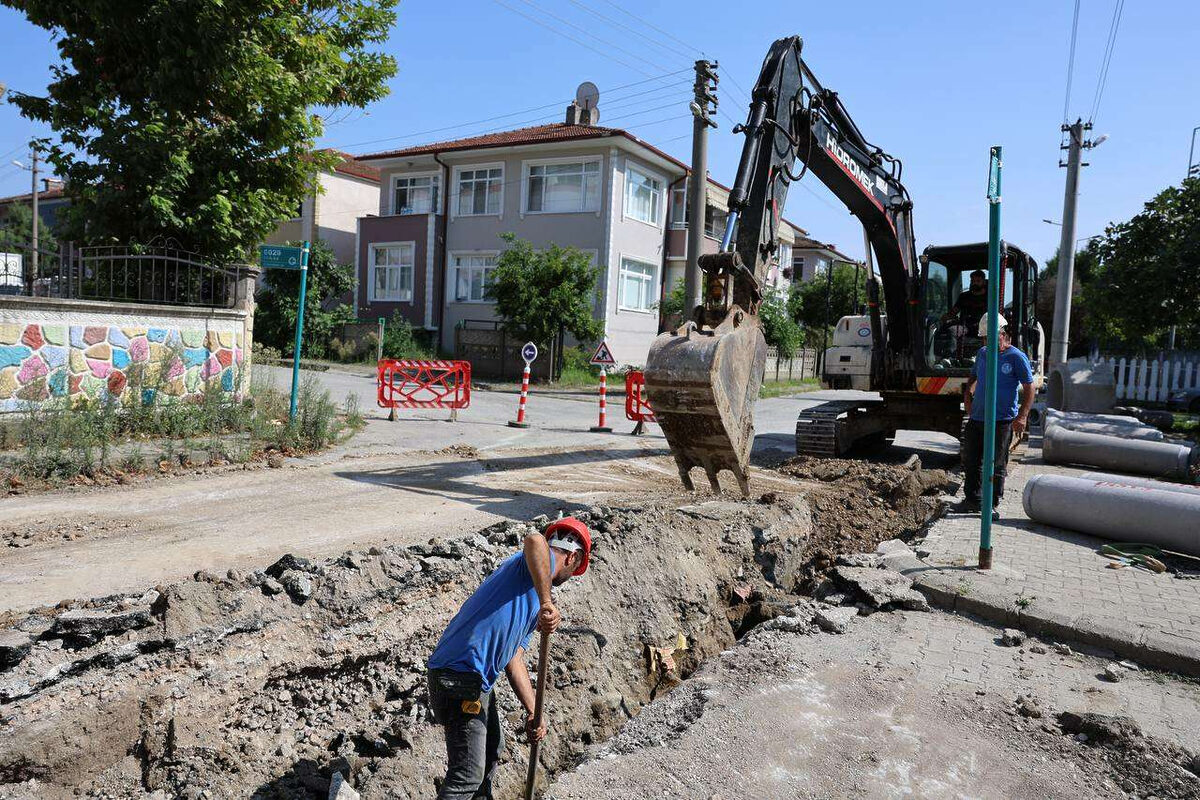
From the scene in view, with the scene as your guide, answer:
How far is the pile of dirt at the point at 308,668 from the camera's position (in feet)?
11.1

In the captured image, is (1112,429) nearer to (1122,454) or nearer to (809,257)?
(1122,454)

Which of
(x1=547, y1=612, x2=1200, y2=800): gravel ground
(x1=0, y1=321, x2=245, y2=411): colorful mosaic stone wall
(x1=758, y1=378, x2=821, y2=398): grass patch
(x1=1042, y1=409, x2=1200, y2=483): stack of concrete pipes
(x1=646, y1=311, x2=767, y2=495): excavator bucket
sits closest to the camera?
(x1=547, y1=612, x2=1200, y2=800): gravel ground

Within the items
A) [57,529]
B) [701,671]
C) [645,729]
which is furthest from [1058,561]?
[57,529]

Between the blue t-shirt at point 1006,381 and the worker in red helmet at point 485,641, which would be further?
the blue t-shirt at point 1006,381

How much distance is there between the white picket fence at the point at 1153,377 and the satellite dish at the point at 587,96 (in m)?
20.8

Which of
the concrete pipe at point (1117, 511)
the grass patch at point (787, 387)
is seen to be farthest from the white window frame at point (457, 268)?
the concrete pipe at point (1117, 511)

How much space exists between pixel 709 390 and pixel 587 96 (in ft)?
92.2

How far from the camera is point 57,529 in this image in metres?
6.39

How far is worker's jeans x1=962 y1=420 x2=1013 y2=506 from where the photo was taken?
808cm

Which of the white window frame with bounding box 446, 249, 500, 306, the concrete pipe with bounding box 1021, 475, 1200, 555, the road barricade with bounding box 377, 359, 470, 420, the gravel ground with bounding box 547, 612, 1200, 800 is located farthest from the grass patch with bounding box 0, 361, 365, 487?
the white window frame with bounding box 446, 249, 500, 306

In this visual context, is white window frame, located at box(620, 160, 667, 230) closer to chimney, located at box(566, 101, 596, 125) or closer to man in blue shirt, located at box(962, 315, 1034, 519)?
chimney, located at box(566, 101, 596, 125)

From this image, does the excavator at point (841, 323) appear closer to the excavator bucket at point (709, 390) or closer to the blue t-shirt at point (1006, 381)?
the excavator bucket at point (709, 390)

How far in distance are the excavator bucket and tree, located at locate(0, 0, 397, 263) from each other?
856 cm

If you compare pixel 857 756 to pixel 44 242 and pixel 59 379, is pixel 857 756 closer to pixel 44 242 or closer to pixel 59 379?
pixel 59 379
